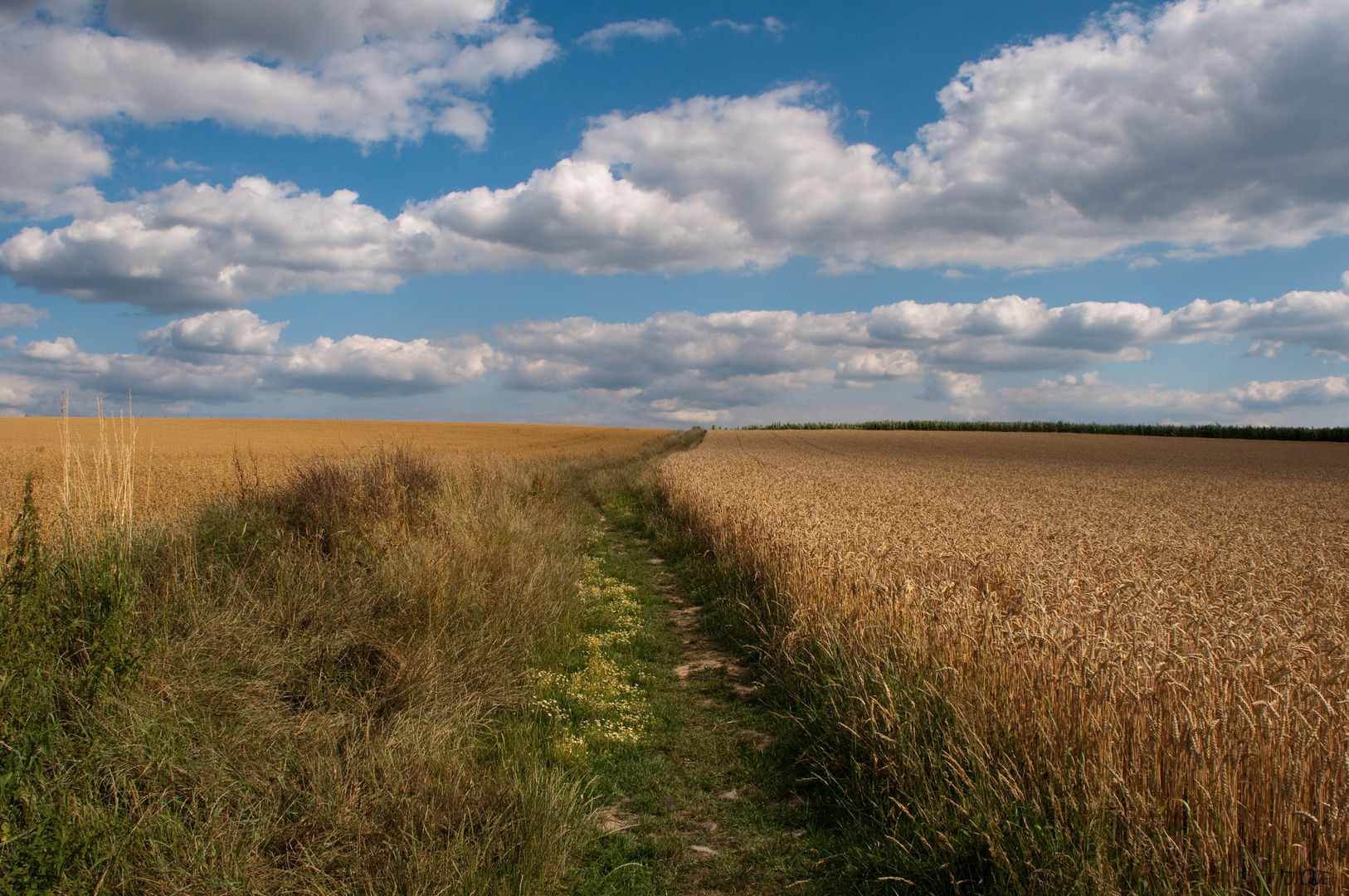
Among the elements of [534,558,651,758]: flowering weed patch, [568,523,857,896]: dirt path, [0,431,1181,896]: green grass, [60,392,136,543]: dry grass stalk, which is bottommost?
[568,523,857,896]: dirt path

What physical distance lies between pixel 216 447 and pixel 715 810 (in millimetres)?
37162

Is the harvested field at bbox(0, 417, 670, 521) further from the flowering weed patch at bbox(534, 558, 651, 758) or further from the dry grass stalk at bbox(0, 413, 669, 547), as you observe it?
the flowering weed patch at bbox(534, 558, 651, 758)

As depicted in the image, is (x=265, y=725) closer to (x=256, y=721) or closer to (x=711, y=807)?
(x=256, y=721)

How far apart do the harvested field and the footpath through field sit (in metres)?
5.01

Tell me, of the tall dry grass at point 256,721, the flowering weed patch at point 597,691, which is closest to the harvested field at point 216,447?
the tall dry grass at point 256,721

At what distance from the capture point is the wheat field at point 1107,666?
2658mm

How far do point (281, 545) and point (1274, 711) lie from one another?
7.96m

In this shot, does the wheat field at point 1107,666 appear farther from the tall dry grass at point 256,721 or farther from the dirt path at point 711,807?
the tall dry grass at point 256,721

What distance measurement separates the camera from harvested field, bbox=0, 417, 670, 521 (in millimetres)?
10508

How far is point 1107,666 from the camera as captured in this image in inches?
134

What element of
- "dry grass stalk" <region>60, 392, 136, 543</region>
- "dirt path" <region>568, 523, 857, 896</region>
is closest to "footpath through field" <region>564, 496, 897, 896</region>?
"dirt path" <region>568, 523, 857, 896</region>

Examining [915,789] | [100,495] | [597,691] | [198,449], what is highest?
[100,495]

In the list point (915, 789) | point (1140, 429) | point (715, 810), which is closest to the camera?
point (915, 789)

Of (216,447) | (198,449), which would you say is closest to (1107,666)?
(198,449)
